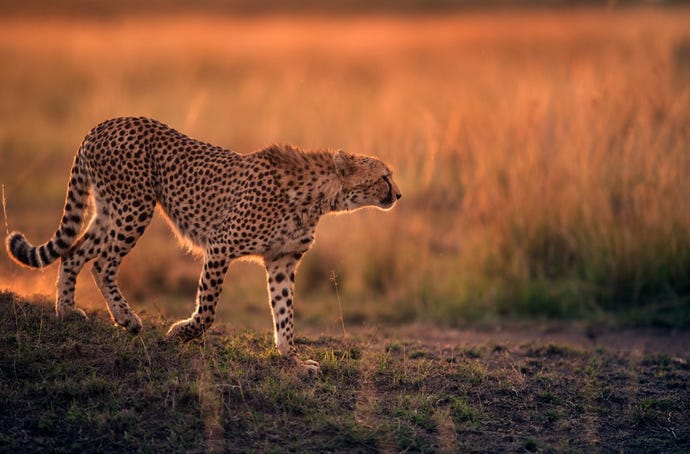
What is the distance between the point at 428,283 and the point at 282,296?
9.57 feet

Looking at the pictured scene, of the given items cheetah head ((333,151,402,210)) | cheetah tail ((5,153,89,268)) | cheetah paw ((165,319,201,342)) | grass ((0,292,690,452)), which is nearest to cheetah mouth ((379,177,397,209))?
cheetah head ((333,151,402,210))

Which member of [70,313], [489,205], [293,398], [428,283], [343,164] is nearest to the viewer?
[293,398]

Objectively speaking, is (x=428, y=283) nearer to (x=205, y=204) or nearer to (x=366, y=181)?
(x=366, y=181)

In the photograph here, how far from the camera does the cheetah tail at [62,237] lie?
16.6ft

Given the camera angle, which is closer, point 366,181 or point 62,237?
point 366,181

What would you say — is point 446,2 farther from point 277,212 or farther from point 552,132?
point 277,212

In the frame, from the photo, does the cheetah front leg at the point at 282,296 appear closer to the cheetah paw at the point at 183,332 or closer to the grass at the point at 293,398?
the grass at the point at 293,398

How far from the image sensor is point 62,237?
202 inches

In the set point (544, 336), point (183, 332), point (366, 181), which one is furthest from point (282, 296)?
point (544, 336)

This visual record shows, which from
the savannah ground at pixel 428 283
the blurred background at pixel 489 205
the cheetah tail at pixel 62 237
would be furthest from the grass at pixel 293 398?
the blurred background at pixel 489 205

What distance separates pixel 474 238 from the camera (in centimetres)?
779

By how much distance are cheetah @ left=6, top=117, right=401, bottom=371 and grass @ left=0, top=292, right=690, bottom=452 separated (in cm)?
25

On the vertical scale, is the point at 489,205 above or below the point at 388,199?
above

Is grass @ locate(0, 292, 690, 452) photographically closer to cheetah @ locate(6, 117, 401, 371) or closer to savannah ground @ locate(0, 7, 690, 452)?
savannah ground @ locate(0, 7, 690, 452)
